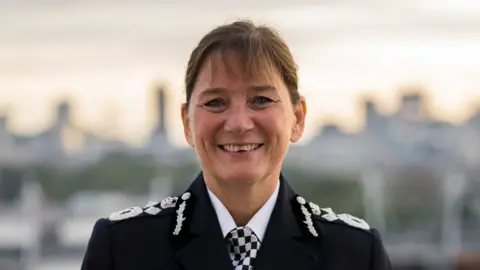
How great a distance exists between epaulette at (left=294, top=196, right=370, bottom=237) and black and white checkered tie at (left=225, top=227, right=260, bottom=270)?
12 centimetres

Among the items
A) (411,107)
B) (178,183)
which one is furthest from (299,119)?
(411,107)

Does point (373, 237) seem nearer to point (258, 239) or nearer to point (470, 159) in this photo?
point (258, 239)

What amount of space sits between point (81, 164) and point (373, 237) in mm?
49390

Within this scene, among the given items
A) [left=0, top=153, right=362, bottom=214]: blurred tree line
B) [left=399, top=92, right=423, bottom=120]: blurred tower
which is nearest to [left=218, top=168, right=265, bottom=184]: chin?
[left=0, top=153, right=362, bottom=214]: blurred tree line

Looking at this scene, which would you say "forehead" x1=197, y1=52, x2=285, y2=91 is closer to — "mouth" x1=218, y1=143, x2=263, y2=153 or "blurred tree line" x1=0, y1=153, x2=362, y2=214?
"mouth" x1=218, y1=143, x2=263, y2=153

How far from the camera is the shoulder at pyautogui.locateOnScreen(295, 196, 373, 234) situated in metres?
2.44

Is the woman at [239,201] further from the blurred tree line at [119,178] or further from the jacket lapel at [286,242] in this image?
the blurred tree line at [119,178]

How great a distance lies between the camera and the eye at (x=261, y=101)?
7.44 ft

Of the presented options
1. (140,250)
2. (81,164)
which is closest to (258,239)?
(140,250)

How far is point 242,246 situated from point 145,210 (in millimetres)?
184

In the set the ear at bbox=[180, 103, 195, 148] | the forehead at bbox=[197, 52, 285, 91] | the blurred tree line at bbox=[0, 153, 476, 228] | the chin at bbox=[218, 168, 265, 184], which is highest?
the forehead at bbox=[197, 52, 285, 91]

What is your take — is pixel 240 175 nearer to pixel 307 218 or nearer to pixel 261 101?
pixel 261 101

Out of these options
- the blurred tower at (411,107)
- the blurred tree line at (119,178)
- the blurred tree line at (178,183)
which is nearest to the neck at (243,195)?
the blurred tree line at (178,183)

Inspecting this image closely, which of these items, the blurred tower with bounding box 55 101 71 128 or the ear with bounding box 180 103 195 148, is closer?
the ear with bounding box 180 103 195 148
